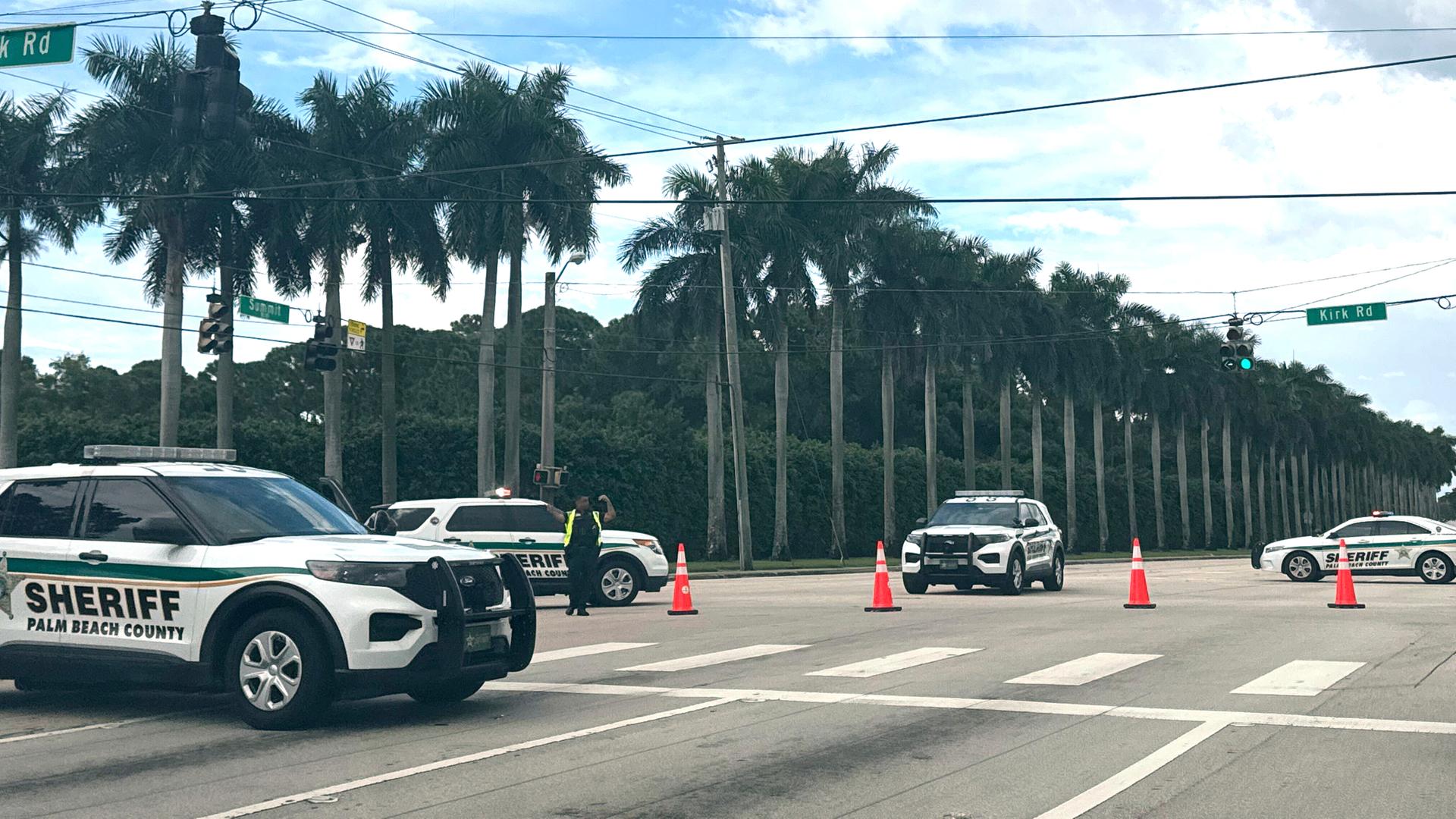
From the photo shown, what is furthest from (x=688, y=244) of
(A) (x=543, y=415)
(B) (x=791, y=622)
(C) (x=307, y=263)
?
(B) (x=791, y=622)

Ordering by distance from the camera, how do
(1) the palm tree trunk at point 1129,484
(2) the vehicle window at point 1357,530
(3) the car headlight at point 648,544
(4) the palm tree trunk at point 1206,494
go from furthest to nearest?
(4) the palm tree trunk at point 1206,494 → (1) the palm tree trunk at point 1129,484 → (2) the vehicle window at point 1357,530 → (3) the car headlight at point 648,544

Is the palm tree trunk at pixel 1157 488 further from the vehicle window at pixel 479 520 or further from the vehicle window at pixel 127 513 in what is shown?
the vehicle window at pixel 127 513

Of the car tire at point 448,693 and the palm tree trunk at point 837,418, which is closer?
the car tire at point 448,693

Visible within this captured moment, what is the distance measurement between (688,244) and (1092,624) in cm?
3521

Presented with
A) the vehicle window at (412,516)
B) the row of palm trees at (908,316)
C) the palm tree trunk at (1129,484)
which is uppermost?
the row of palm trees at (908,316)

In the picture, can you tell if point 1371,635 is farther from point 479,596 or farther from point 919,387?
point 919,387

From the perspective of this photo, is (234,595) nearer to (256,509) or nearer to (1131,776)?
(256,509)

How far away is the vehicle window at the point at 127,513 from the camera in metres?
9.82

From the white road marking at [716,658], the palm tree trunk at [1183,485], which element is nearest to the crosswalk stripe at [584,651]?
the white road marking at [716,658]

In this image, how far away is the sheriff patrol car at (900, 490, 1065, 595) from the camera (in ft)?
81.6

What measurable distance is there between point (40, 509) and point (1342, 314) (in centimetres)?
3306

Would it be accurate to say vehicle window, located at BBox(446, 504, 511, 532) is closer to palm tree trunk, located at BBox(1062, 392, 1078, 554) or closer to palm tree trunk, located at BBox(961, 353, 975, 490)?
palm tree trunk, located at BBox(961, 353, 975, 490)

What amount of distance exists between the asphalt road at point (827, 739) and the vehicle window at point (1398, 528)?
15.7 meters

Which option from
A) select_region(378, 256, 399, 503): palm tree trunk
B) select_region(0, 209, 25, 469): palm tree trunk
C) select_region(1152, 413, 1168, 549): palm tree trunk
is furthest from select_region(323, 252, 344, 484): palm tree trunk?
select_region(1152, 413, 1168, 549): palm tree trunk
